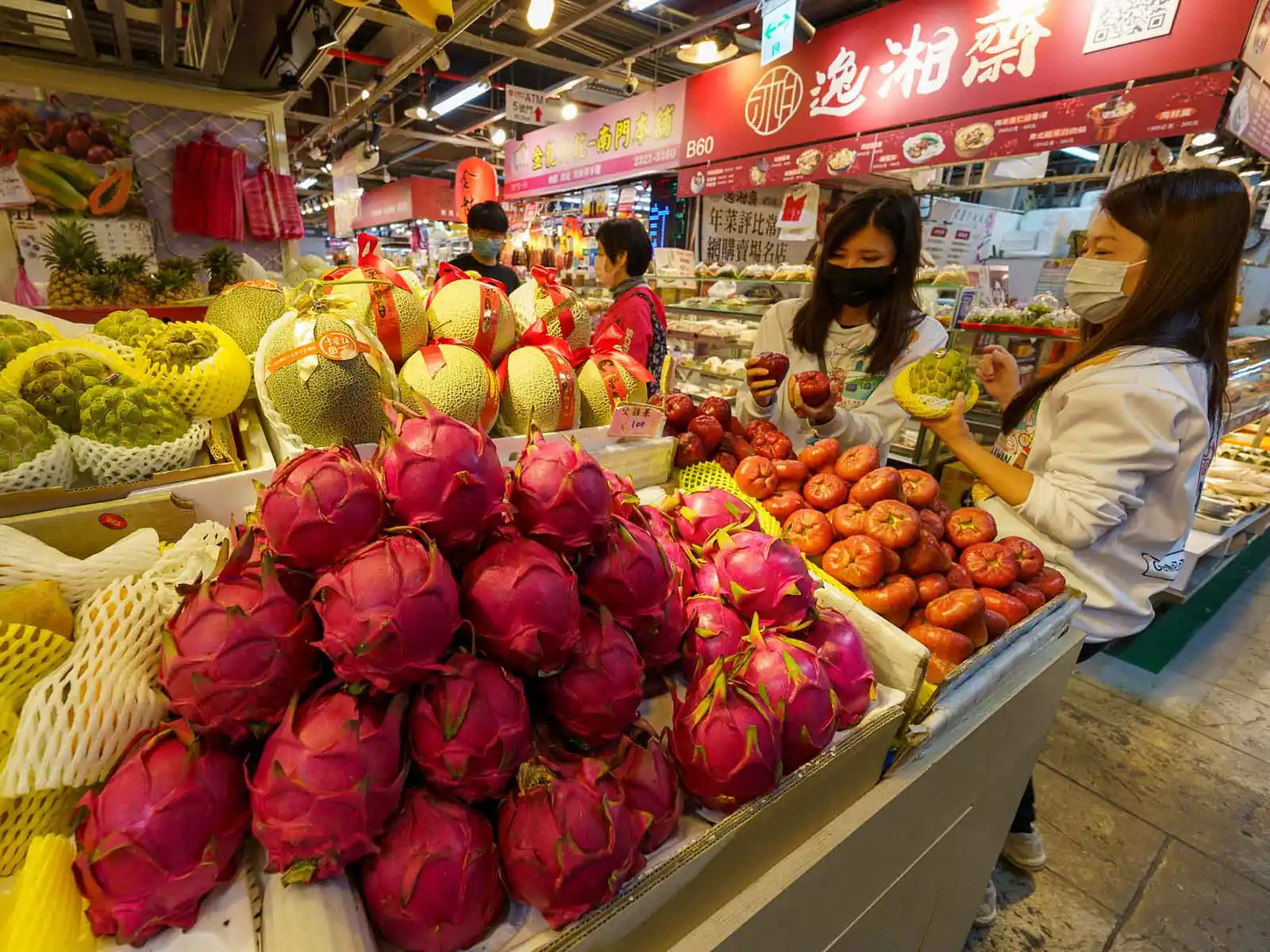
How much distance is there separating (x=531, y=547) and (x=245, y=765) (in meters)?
0.40

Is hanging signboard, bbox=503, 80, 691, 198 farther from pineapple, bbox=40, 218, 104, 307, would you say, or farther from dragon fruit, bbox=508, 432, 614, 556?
dragon fruit, bbox=508, 432, 614, 556

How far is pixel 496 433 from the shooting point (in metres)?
1.41

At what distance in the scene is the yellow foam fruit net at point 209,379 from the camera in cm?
118

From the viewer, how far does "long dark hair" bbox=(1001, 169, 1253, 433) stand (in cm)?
156

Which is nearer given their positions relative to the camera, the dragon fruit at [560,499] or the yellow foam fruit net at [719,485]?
the dragon fruit at [560,499]

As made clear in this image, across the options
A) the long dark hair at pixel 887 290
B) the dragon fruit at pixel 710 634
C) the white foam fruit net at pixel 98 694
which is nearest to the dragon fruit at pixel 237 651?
the white foam fruit net at pixel 98 694

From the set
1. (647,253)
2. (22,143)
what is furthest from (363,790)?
(22,143)

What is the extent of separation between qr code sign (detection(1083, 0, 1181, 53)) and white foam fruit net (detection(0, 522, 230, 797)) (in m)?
4.81

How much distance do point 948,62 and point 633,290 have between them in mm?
2872

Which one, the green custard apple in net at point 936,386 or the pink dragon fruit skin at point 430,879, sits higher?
the green custard apple in net at point 936,386

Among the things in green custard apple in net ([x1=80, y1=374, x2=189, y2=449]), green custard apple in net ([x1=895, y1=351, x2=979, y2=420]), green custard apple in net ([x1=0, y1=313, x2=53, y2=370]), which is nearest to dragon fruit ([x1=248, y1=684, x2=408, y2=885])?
green custard apple in net ([x1=80, y1=374, x2=189, y2=449])

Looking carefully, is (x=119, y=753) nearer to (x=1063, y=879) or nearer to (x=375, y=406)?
(x=375, y=406)

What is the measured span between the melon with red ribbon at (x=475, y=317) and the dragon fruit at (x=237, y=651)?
0.82m

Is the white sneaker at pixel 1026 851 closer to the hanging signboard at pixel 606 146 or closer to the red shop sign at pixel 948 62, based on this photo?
the red shop sign at pixel 948 62
